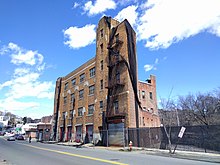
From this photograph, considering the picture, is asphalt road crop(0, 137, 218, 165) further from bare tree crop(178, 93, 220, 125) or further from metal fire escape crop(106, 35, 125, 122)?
bare tree crop(178, 93, 220, 125)

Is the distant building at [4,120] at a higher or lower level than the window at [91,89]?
lower

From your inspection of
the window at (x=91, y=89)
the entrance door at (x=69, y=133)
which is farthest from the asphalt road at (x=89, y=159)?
the entrance door at (x=69, y=133)

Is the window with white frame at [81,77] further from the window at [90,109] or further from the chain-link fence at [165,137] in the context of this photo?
the chain-link fence at [165,137]

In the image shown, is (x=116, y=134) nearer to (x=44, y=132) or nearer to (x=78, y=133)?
(x=78, y=133)

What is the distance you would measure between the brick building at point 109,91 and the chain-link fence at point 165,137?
53.6 inches

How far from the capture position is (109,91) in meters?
34.7

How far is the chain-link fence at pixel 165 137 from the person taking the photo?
A: 68.4ft

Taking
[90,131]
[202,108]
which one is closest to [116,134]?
[90,131]

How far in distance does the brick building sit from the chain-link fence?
1.36 meters

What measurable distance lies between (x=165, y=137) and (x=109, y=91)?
1273 cm

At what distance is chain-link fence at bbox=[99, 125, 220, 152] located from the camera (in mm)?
20859

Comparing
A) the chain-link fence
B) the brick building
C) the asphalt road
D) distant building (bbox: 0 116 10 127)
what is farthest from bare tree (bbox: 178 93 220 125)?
distant building (bbox: 0 116 10 127)

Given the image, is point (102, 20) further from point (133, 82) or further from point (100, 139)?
point (100, 139)

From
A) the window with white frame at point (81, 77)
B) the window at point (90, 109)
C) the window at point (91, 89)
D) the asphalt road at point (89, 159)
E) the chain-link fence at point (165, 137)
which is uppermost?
the window with white frame at point (81, 77)
